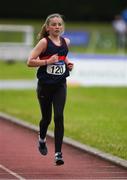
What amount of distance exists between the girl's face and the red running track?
5.77 ft

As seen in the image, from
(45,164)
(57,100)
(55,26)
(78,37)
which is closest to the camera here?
(55,26)

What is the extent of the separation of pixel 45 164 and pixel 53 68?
1.37m

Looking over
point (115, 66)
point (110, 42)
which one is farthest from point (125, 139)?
point (110, 42)

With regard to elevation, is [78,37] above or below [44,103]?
below

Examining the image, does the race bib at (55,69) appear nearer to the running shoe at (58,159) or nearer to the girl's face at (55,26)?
the girl's face at (55,26)

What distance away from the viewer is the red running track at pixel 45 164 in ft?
34.9

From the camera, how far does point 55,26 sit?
36.3 feet

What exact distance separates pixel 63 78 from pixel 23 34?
93.1 feet

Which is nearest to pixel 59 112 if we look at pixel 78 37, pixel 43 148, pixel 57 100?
pixel 57 100

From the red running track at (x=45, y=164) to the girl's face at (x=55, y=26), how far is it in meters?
1.76

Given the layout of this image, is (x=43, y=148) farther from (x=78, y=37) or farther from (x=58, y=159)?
(x=78, y=37)

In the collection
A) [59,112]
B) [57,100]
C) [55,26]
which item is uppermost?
[55,26]

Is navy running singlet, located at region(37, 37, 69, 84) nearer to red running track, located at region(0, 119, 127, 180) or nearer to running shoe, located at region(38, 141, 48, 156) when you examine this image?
running shoe, located at region(38, 141, 48, 156)

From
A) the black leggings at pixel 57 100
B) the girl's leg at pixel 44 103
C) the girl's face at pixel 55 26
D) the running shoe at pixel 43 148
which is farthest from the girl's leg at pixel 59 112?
the girl's face at pixel 55 26
